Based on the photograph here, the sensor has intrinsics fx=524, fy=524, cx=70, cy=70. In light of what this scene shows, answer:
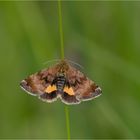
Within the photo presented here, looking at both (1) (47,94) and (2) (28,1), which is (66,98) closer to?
(1) (47,94)

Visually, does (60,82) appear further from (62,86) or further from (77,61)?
(77,61)

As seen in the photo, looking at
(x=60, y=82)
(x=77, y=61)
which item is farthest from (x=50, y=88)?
(x=77, y=61)

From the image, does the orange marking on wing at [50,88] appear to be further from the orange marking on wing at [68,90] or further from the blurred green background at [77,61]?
the blurred green background at [77,61]

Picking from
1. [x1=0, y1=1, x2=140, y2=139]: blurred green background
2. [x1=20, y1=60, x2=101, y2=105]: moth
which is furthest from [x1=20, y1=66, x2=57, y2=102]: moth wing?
[x1=0, y1=1, x2=140, y2=139]: blurred green background

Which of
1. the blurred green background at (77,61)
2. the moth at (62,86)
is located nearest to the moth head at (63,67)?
the moth at (62,86)

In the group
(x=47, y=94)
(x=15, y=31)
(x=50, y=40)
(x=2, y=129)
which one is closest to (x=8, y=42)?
(x=15, y=31)

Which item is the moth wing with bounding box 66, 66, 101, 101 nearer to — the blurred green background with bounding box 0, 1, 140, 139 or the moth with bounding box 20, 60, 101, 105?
the moth with bounding box 20, 60, 101, 105

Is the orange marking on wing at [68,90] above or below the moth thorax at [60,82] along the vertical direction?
below
